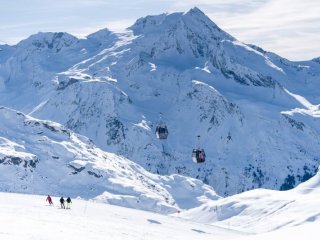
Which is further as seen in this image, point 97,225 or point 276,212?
point 276,212

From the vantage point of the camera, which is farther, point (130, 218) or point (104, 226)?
point (130, 218)

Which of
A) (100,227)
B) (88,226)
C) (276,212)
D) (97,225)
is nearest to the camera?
(88,226)

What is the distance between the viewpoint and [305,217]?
14938 centimetres

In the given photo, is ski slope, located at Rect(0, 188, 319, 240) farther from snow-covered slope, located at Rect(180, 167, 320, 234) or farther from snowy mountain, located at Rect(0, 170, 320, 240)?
snow-covered slope, located at Rect(180, 167, 320, 234)

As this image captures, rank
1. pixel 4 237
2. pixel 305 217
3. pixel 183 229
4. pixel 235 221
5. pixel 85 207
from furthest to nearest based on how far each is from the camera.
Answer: pixel 235 221 → pixel 305 217 → pixel 85 207 → pixel 183 229 → pixel 4 237

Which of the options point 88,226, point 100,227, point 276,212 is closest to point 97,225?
point 100,227

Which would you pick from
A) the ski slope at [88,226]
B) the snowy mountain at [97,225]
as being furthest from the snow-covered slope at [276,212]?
the ski slope at [88,226]

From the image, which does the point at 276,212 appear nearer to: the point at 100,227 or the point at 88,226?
the point at 100,227

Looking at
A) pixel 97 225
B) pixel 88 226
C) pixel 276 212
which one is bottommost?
pixel 276 212

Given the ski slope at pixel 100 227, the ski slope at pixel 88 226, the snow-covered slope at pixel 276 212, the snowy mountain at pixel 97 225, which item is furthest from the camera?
the snow-covered slope at pixel 276 212

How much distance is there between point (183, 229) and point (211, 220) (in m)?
127

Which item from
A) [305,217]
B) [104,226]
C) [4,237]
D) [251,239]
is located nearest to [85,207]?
[104,226]

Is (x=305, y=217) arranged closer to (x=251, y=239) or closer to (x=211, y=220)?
(x=211, y=220)

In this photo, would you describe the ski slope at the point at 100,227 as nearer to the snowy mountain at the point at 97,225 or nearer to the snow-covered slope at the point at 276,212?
the snowy mountain at the point at 97,225
